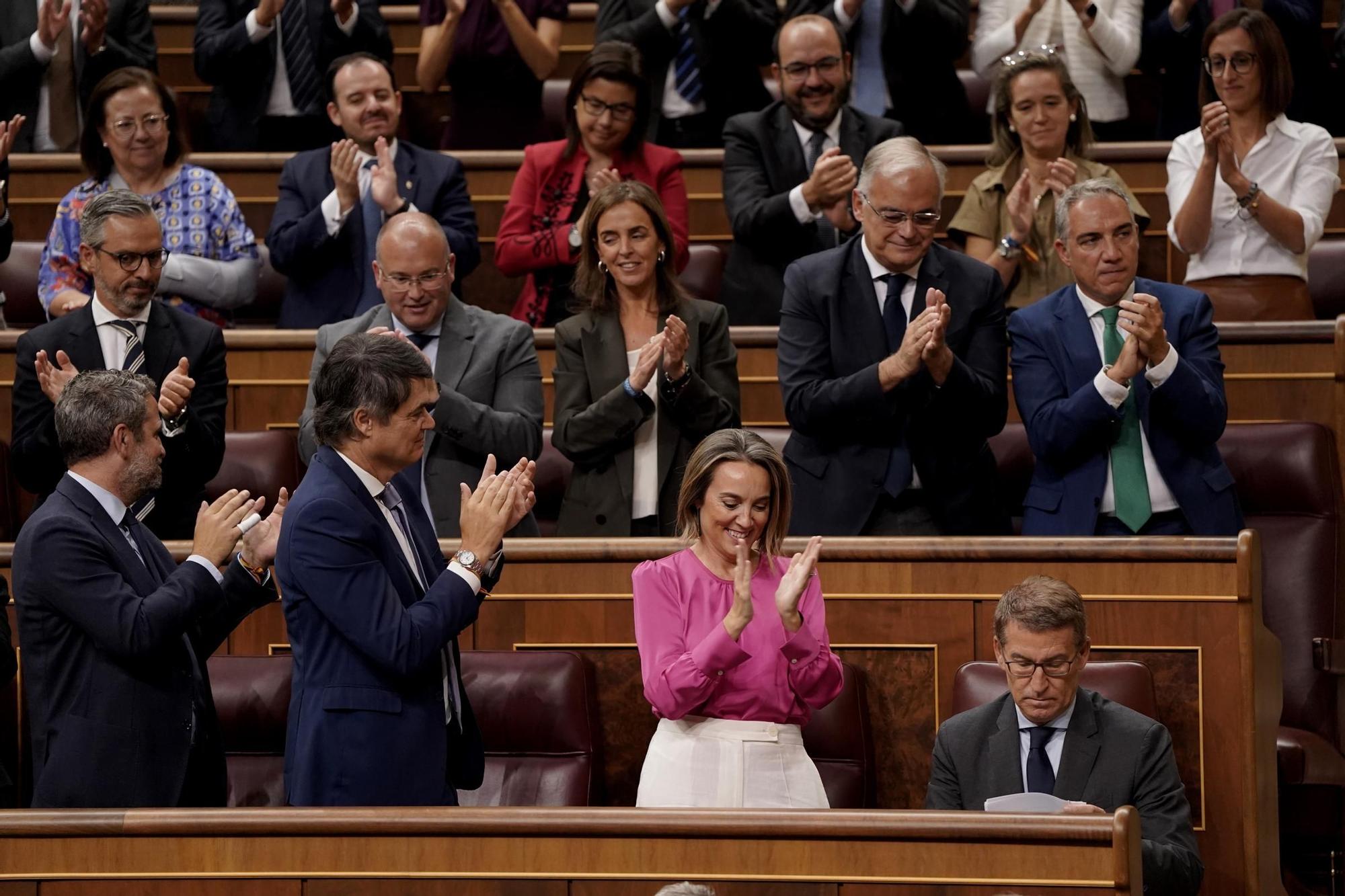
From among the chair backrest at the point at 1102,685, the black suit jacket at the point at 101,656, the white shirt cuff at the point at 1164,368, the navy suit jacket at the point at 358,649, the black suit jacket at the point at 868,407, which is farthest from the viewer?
the black suit jacket at the point at 868,407

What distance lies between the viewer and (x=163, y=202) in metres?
3.64

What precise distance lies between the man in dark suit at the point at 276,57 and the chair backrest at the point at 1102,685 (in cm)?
254

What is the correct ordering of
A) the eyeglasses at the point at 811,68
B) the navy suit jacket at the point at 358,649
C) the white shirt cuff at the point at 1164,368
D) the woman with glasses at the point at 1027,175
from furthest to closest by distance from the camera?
the eyeglasses at the point at 811,68 → the woman with glasses at the point at 1027,175 → the white shirt cuff at the point at 1164,368 → the navy suit jacket at the point at 358,649

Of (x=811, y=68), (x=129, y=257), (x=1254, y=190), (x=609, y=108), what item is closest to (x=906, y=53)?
(x=811, y=68)

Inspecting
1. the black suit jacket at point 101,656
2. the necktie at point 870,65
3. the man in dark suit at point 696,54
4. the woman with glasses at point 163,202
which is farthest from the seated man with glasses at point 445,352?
the necktie at point 870,65

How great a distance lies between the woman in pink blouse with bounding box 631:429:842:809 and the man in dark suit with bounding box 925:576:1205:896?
0.22m

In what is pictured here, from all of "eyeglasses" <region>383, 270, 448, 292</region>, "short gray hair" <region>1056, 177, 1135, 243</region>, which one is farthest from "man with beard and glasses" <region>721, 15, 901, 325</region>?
"eyeglasses" <region>383, 270, 448, 292</region>

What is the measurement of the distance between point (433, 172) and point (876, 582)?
1.49 meters

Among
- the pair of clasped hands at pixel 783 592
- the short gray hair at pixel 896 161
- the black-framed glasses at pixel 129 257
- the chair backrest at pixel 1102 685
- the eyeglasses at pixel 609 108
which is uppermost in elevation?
the eyeglasses at pixel 609 108

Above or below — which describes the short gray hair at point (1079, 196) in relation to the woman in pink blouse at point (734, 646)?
above

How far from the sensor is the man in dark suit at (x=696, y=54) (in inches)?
168

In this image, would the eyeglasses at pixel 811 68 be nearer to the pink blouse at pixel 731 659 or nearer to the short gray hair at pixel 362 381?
the pink blouse at pixel 731 659

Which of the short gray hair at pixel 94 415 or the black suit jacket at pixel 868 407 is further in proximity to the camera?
the black suit jacket at pixel 868 407

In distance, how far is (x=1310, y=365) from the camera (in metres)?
3.45
